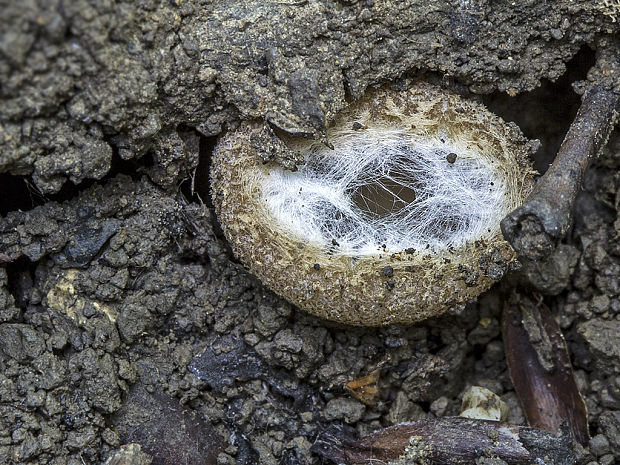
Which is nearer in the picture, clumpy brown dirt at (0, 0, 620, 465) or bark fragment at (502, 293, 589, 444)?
clumpy brown dirt at (0, 0, 620, 465)

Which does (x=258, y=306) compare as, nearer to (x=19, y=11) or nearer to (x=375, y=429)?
(x=375, y=429)

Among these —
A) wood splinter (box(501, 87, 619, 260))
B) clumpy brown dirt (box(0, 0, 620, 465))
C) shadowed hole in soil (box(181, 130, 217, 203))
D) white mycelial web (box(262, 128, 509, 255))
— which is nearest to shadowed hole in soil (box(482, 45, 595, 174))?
clumpy brown dirt (box(0, 0, 620, 465))

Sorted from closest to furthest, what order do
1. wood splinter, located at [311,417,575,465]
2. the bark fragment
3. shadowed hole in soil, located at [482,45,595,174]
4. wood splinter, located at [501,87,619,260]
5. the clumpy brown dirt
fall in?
wood splinter, located at [501,87,619,260] → the clumpy brown dirt → wood splinter, located at [311,417,575,465] → the bark fragment → shadowed hole in soil, located at [482,45,595,174]

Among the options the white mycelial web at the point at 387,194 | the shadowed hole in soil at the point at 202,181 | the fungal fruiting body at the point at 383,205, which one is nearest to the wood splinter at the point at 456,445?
the fungal fruiting body at the point at 383,205

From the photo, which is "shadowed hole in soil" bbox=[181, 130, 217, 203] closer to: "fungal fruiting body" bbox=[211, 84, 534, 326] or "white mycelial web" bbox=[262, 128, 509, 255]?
"fungal fruiting body" bbox=[211, 84, 534, 326]

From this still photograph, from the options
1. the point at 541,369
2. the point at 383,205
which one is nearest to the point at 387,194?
the point at 383,205

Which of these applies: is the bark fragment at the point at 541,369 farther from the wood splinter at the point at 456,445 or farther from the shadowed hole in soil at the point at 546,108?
the shadowed hole in soil at the point at 546,108

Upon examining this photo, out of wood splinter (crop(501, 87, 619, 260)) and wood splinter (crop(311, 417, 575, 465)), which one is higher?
wood splinter (crop(501, 87, 619, 260))

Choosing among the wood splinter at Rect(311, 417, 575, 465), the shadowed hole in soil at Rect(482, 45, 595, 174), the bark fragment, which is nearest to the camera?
the wood splinter at Rect(311, 417, 575, 465)
